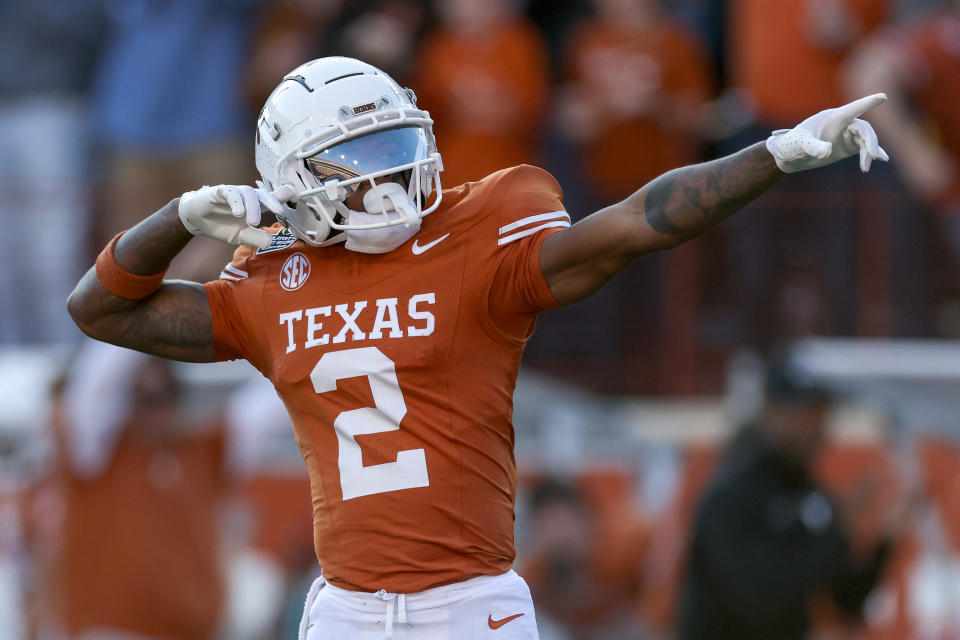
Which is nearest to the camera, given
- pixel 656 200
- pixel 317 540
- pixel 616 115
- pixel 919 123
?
pixel 656 200

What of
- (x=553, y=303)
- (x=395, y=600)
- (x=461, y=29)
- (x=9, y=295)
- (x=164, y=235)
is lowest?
(x=395, y=600)

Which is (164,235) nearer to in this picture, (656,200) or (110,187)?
(656,200)

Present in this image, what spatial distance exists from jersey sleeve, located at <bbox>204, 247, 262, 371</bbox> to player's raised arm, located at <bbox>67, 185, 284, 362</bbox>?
0.02 meters

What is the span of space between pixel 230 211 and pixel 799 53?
562 centimetres

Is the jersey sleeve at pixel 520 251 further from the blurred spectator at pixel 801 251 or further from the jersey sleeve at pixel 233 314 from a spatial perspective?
the blurred spectator at pixel 801 251

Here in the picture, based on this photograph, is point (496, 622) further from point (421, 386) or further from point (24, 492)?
point (24, 492)

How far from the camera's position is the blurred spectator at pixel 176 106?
9.26 metres

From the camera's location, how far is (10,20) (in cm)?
955

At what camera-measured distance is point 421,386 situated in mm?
3910

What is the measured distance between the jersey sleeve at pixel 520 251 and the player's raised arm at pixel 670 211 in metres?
0.04

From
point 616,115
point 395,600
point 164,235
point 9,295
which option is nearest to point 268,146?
point 164,235

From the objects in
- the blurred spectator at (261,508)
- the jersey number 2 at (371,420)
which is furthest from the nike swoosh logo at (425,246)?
the blurred spectator at (261,508)

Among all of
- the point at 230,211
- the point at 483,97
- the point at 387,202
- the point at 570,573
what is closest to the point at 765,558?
the point at 570,573

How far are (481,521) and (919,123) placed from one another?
214 inches
